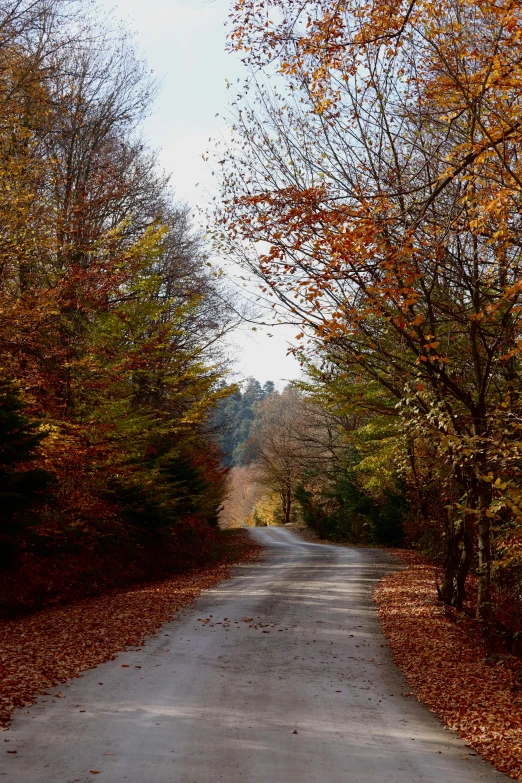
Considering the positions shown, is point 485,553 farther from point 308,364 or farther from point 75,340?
point 75,340

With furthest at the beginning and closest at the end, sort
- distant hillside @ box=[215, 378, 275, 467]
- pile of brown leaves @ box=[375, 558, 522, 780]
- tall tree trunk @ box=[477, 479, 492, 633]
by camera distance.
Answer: distant hillside @ box=[215, 378, 275, 467], tall tree trunk @ box=[477, 479, 492, 633], pile of brown leaves @ box=[375, 558, 522, 780]

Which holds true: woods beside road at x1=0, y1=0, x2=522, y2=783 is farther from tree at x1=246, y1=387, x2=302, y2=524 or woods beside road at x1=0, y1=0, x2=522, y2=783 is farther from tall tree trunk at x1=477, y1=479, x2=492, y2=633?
tree at x1=246, y1=387, x2=302, y2=524

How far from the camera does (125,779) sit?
4.82 m

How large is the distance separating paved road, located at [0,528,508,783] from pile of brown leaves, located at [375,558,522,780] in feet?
0.73

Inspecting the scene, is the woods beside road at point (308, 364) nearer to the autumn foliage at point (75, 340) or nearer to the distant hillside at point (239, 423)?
the autumn foliage at point (75, 340)

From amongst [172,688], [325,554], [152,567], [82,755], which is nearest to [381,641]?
[172,688]

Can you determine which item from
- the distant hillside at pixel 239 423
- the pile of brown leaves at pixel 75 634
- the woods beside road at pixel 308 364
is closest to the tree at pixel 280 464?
the woods beside road at pixel 308 364

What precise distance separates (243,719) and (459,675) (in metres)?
3.35

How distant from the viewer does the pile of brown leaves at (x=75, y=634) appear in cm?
741

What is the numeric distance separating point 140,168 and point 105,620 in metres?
14.1

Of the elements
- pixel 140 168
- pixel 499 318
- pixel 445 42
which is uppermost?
pixel 140 168

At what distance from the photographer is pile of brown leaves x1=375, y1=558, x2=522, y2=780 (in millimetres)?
6176

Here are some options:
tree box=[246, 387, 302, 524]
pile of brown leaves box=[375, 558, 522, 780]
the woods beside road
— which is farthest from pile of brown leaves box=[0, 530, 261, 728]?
tree box=[246, 387, 302, 524]

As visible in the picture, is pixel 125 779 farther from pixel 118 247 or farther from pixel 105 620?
pixel 118 247
